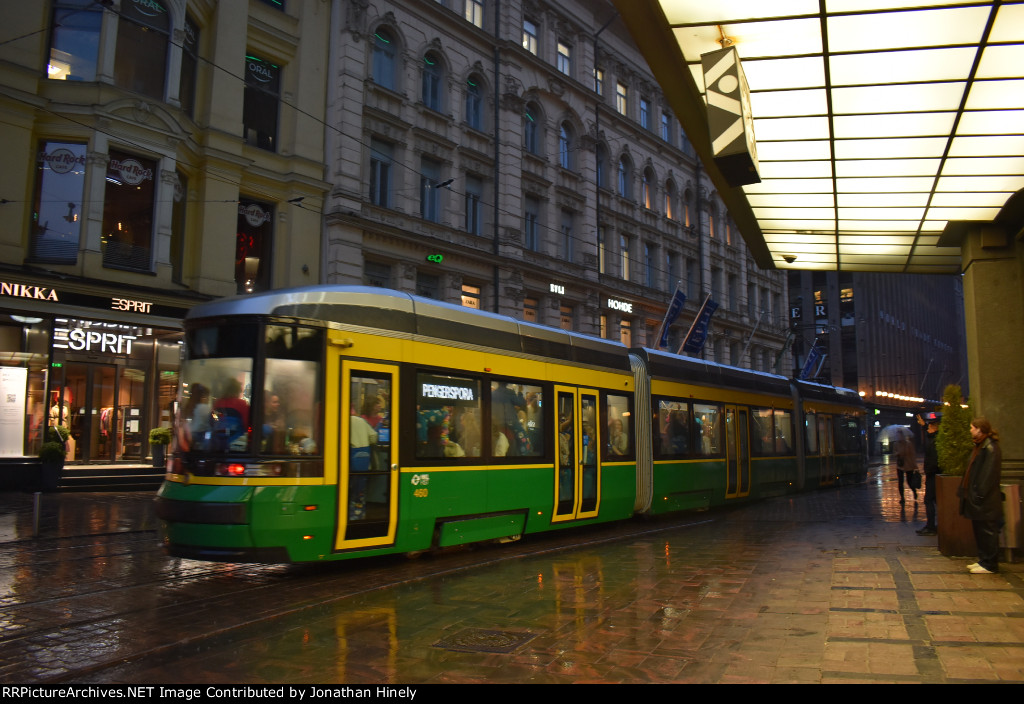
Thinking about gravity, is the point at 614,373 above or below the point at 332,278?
below

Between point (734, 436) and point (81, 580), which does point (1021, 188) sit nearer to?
point (734, 436)

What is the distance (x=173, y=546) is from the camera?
8047 millimetres

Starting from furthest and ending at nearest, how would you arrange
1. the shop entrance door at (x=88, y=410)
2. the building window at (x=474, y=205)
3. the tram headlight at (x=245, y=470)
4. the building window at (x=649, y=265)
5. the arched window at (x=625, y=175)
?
the building window at (x=649, y=265), the arched window at (x=625, y=175), the building window at (x=474, y=205), the shop entrance door at (x=88, y=410), the tram headlight at (x=245, y=470)

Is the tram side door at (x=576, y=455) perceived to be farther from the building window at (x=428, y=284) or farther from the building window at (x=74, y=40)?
the building window at (x=74, y=40)

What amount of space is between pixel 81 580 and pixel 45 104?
14018 millimetres

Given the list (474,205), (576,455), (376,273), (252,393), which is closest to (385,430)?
(252,393)

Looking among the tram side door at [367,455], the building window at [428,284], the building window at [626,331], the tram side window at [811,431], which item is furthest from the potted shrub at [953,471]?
the building window at [626,331]

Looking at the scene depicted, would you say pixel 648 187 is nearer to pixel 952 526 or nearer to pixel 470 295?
pixel 470 295

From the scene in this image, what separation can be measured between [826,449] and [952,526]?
1462 centimetres

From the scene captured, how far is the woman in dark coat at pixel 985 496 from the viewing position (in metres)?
8.23

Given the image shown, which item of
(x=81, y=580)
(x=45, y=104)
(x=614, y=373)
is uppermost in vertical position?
(x=45, y=104)

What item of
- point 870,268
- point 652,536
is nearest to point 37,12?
point 652,536

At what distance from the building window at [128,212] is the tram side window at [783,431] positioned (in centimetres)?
1687

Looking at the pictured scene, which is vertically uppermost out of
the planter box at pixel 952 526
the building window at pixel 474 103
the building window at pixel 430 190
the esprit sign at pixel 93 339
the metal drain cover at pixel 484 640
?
the building window at pixel 474 103
